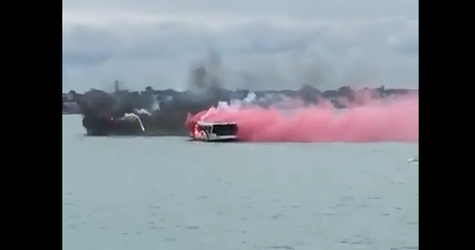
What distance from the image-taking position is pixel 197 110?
3227 millimetres

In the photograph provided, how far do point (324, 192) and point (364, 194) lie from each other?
199 mm
